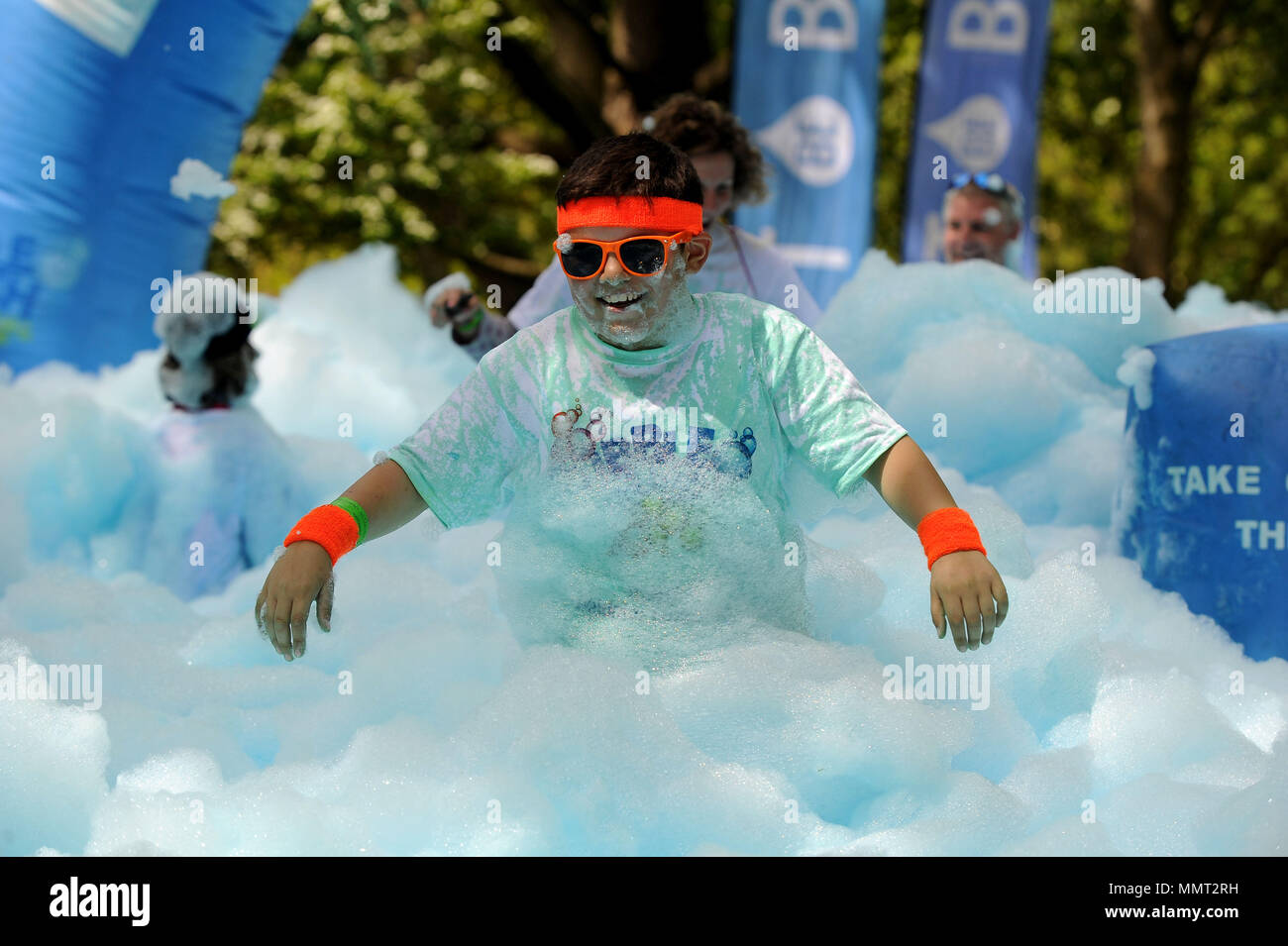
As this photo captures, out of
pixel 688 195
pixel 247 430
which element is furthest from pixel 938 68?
pixel 688 195

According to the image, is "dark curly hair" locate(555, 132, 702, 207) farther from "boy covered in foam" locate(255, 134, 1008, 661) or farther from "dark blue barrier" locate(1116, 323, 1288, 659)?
"dark blue barrier" locate(1116, 323, 1288, 659)

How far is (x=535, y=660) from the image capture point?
2.42 metres

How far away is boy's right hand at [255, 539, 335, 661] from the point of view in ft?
6.89

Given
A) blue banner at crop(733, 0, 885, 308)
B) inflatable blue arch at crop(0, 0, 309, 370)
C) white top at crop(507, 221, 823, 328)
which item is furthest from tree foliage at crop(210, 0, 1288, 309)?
white top at crop(507, 221, 823, 328)

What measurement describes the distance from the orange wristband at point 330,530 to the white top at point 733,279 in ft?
5.95

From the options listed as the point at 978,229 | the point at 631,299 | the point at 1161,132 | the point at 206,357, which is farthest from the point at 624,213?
the point at 1161,132

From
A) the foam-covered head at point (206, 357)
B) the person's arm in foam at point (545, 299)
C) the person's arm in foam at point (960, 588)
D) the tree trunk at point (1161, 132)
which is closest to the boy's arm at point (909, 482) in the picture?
the person's arm in foam at point (960, 588)

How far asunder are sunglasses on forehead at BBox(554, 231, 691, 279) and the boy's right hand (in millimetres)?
668

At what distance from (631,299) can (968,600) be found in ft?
2.58

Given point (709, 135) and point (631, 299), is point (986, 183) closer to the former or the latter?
point (709, 135)

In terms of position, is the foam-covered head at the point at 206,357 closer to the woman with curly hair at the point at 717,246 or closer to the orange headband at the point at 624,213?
the woman with curly hair at the point at 717,246

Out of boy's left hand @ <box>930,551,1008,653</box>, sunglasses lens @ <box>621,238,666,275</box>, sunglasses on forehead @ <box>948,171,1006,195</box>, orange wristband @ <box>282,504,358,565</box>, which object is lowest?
boy's left hand @ <box>930,551,1008,653</box>
